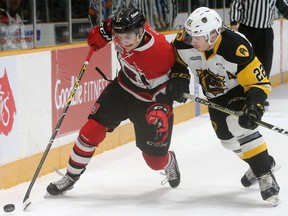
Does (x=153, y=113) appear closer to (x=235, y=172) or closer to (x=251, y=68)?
(x=251, y=68)

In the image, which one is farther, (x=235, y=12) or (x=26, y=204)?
(x=235, y=12)

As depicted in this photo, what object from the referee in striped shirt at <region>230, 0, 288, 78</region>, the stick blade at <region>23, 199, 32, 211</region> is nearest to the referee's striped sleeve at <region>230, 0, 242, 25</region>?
the referee in striped shirt at <region>230, 0, 288, 78</region>

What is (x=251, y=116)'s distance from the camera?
3.48 meters

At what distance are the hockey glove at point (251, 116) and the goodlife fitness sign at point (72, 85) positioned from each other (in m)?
1.52

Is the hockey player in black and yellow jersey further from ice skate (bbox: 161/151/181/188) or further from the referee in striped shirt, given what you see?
the referee in striped shirt

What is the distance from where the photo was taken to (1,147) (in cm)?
419

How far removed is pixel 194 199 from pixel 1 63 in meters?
1.21

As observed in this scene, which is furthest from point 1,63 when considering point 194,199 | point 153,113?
point 194,199

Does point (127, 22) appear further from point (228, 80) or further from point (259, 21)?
point (259, 21)

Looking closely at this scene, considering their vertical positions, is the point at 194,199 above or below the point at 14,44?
below

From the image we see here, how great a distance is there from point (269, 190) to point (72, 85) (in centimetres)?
167

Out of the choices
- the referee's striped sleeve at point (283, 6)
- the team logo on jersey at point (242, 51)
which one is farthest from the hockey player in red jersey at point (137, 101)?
the referee's striped sleeve at point (283, 6)

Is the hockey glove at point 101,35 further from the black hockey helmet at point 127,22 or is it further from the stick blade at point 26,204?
the stick blade at point 26,204

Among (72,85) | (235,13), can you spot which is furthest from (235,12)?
(72,85)
